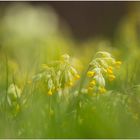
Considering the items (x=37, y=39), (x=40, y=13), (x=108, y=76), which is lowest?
(x=108, y=76)

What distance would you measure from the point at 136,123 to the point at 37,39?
1.69 feet

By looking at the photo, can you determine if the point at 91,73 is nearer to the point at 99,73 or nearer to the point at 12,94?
the point at 99,73

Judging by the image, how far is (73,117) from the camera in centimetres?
190

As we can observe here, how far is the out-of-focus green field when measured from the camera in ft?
5.77

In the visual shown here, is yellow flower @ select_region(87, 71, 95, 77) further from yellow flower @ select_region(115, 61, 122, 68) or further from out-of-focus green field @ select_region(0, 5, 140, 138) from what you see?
yellow flower @ select_region(115, 61, 122, 68)

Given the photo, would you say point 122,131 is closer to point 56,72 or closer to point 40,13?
point 56,72

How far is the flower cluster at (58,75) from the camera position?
1.98m

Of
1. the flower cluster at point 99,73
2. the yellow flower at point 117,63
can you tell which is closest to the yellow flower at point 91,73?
the flower cluster at point 99,73

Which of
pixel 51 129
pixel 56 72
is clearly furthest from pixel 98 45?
pixel 51 129

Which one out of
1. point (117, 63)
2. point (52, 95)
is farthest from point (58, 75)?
point (117, 63)

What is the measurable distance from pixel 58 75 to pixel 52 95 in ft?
0.21

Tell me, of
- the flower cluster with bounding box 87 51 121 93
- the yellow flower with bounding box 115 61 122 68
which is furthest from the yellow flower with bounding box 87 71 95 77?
the yellow flower with bounding box 115 61 122 68

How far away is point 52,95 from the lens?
6.54 ft

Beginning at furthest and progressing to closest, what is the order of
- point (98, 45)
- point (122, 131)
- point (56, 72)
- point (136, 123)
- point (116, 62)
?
point (98, 45), point (116, 62), point (56, 72), point (136, 123), point (122, 131)
